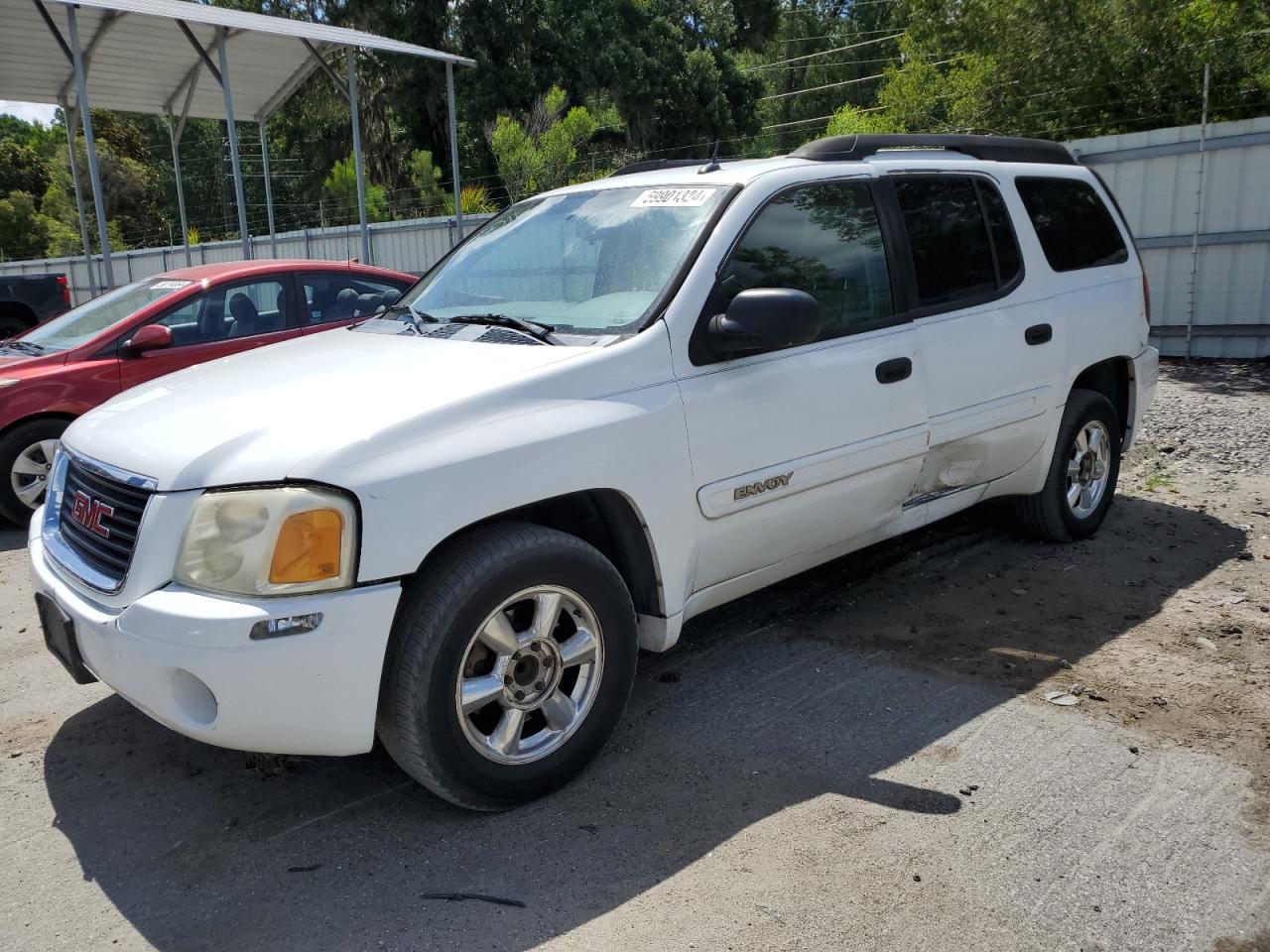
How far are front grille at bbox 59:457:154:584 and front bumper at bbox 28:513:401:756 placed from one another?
0.19 metres

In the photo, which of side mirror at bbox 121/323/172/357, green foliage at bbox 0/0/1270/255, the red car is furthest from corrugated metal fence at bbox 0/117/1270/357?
side mirror at bbox 121/323/172/357

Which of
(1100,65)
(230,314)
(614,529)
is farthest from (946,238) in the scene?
(1100,65)

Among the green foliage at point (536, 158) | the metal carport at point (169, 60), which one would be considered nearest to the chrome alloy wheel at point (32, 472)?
the metal carport at point (169, 60)

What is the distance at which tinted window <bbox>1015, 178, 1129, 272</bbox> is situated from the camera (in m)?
5.06

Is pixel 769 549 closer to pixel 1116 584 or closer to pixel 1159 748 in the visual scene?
pixel 1159 748

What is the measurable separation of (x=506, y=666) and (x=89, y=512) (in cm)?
134

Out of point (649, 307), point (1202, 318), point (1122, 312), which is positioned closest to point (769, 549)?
point (649, 307)

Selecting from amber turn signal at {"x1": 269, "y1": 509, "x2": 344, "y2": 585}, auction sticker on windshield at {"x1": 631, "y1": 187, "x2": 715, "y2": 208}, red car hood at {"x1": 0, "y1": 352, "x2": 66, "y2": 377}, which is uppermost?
auction sticker on windshield at {"x1": 631, "y1": 187, "x2": 715, "y2": 208}

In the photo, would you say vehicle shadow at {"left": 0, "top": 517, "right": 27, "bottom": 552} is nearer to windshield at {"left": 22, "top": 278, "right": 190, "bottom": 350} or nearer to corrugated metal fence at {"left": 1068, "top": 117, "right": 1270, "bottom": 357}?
windshield at {"left": 22, "top": 278, "right": 190, "bottom": 350}

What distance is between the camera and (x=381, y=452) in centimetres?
283

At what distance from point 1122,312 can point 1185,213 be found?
21.6ft

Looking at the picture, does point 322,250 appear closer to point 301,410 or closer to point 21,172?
point 301,410

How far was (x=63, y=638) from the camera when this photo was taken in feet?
10.4

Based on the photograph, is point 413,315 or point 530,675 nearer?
point 530,675
